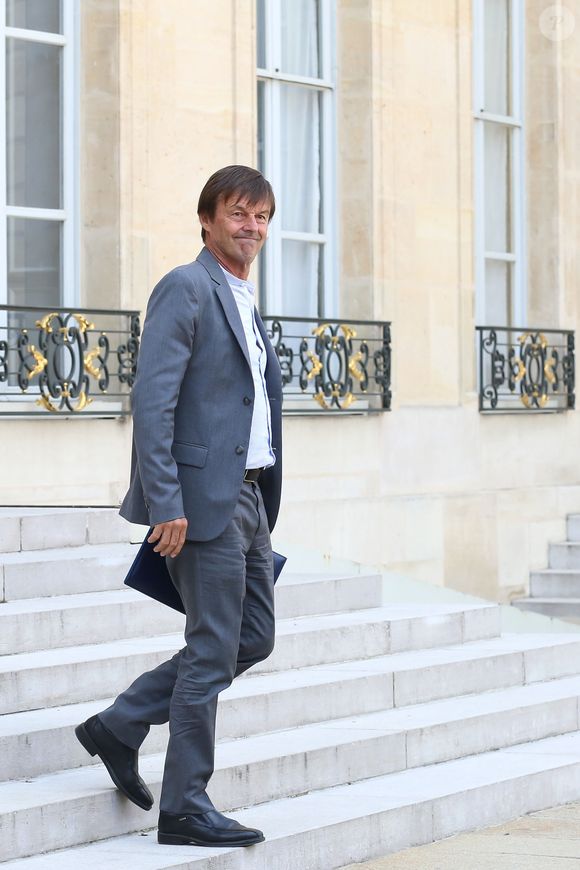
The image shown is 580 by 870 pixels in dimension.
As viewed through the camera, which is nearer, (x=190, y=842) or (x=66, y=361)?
(x=190, y=842)

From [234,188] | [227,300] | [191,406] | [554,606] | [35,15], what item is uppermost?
[35,15]

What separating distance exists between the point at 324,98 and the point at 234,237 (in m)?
6.39

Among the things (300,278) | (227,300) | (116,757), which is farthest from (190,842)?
(300,278)

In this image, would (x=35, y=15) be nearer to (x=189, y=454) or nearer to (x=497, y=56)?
(x=497, y=56)

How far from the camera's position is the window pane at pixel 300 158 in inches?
421

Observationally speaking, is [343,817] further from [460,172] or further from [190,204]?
[460,172]

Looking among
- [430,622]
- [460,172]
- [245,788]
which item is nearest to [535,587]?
[460,172]

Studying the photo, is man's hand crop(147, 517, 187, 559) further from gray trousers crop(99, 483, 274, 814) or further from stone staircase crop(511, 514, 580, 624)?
stone staircase crop(511, 514, 580, 624)

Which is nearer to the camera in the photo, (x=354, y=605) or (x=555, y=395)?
(x=354, y=605)

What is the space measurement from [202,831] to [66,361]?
4983 mm

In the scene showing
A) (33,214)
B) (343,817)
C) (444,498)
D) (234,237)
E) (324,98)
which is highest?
(324,98)

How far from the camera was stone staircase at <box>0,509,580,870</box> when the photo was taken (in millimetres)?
4898

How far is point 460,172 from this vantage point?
11289 mm

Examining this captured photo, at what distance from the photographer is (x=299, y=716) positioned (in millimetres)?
6129
